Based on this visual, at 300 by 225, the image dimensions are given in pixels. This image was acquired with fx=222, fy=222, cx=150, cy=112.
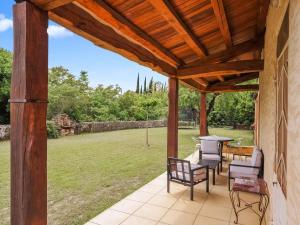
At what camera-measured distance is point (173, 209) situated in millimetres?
3533

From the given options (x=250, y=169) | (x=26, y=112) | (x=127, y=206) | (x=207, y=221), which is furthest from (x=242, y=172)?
(x=26, y=112)

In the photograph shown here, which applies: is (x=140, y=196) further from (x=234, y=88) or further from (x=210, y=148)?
(x=234, y=88)

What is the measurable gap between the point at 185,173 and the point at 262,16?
298cm

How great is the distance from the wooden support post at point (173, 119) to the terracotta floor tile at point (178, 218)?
1.74 m

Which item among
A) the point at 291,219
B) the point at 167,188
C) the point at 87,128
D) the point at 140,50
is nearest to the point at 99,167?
the point at 167,188

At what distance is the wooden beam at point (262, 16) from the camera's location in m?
3.29

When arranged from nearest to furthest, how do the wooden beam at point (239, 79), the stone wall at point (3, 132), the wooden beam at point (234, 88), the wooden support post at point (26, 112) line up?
the wooden support post at point (26, 112) < the wooden beam at point (239, 79) < the wooden beam at point (234, 88) < the stone wall at point (3, 132)

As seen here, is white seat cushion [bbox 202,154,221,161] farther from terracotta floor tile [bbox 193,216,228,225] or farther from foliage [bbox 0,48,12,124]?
foliage [bbox 0,48,12,124]

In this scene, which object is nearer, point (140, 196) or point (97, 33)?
point (97, 33)

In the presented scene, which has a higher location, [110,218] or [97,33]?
[97,33]

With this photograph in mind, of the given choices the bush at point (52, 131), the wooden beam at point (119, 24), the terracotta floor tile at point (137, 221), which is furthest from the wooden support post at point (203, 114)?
the bush at point (52, 131)

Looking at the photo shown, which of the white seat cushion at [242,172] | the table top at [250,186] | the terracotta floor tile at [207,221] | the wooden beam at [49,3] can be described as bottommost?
the terracotta floor tile at [207,221]

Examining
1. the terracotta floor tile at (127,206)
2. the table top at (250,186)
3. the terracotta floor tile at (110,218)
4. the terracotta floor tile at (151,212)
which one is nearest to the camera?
the table top at (250,186)

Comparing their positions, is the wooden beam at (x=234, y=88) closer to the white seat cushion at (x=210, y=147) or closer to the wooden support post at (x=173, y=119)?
the white seat cushion at (x=210, y=147)
